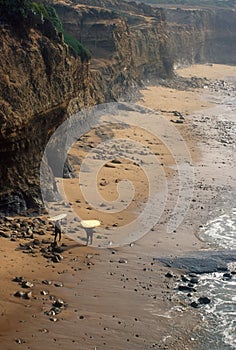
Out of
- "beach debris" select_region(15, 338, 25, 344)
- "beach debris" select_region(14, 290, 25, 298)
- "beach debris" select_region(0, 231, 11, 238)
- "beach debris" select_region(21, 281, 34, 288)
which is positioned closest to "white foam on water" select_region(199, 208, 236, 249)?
A: "beach debris" select_region(0, 231, 11, 238)

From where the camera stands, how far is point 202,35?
88.8 m

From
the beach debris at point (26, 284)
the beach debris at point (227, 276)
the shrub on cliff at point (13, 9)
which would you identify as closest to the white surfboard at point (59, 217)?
the beach debris at point (26, 284)

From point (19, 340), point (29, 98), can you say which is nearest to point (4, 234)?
point (29, 98)

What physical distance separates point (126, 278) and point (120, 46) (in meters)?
32.5

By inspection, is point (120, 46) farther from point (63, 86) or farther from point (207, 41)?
point (207, 41)

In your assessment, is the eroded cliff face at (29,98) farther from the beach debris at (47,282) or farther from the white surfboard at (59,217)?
the beach debris at (47,282)

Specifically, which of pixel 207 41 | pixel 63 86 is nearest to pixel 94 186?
pixel 63 86

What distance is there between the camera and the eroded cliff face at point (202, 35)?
8006cm

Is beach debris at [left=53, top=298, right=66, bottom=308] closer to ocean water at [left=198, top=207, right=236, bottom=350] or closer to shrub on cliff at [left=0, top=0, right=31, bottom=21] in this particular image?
ocean water at [left=198, top=207, right=236, bottom=350]

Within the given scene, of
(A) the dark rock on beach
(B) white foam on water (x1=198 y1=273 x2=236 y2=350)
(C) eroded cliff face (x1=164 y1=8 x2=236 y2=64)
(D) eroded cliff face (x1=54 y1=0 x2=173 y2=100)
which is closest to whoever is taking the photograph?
(B) white foam on water (x1=198 y1=273 x2=236 y2=350)

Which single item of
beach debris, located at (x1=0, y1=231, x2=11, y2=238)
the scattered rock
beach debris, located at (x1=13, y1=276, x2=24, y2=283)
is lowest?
the scattered rock

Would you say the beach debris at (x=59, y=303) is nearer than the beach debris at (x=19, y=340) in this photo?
No

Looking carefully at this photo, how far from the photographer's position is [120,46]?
4438cm

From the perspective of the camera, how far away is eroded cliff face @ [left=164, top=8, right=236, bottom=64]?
263 ft
